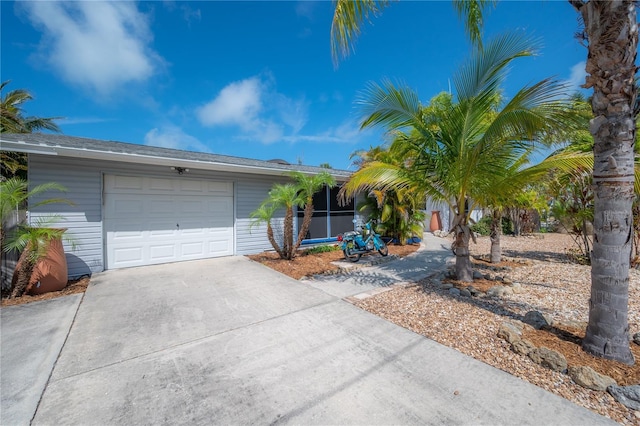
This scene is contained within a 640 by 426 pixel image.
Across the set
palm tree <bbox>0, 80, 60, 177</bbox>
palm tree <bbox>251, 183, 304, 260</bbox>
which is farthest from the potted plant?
palm tree <bbox>0, 80, 60, 177</bbox>

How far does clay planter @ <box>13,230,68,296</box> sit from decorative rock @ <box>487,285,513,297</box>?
25.2 ft

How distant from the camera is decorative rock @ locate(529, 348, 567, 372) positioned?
2.25 metres

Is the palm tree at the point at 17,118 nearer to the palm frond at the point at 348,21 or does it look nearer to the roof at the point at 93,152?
the roof at the point at 93,152

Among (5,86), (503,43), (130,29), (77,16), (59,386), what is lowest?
(59,386)

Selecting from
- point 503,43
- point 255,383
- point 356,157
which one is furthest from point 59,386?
point 356,157

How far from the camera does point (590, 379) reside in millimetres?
2045

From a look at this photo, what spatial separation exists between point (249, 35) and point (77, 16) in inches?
163

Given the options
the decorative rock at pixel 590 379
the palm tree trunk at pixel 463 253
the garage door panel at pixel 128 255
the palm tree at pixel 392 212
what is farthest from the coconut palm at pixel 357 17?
the garage door panel at pixel 128 255

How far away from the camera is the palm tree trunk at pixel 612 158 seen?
2191mm

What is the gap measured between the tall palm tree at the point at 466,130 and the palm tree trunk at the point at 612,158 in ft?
2.35

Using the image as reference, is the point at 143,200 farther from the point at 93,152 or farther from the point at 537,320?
the point at 537,320

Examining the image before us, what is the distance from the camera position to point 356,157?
1102 cm

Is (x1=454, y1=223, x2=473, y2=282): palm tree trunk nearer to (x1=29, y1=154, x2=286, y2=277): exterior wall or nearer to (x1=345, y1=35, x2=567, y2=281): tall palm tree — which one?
(x1=345, y1=35, x2=567, y2=281): tall palm tree

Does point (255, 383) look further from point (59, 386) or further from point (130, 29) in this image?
point (130, 29)
